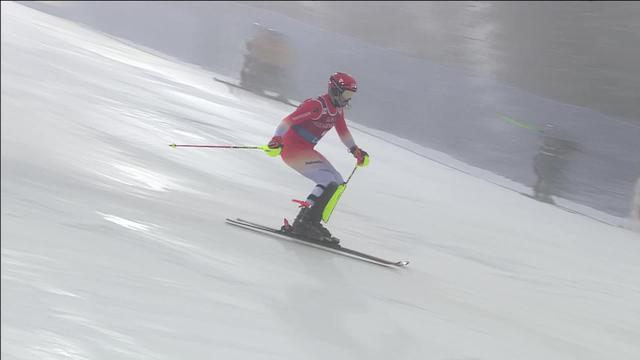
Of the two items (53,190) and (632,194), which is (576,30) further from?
(53,190)

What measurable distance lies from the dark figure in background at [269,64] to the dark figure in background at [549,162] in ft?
5.83

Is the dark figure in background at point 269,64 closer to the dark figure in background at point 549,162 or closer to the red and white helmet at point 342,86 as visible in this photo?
the red and white helmet at point 342,86

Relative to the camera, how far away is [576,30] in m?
5.83

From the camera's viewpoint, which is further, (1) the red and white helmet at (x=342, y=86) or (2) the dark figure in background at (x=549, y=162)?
(2) the dark figure in background at (x=549, y=162)

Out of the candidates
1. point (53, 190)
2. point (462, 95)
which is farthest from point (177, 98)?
point (53, 190)

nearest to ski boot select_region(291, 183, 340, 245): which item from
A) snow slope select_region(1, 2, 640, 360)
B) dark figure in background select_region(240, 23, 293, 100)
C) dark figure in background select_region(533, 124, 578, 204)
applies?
snow slope select_region(1, 2, 640, 360)

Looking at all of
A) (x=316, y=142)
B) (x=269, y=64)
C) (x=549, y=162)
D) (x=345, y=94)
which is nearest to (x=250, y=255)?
(x=316, y=142)

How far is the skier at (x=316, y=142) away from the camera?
9.80 ft

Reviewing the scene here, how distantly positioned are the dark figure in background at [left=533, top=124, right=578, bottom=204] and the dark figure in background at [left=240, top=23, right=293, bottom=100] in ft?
5.83

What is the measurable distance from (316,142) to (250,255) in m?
0.60

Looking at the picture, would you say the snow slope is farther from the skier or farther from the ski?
the skier

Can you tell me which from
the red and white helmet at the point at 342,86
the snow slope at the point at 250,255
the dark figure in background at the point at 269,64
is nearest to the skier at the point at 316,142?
the red and white helmet at the point at 342,86

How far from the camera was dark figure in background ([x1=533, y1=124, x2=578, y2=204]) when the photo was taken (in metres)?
4.63

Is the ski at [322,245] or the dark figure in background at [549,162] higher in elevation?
the dark figure in background at [549,162]
